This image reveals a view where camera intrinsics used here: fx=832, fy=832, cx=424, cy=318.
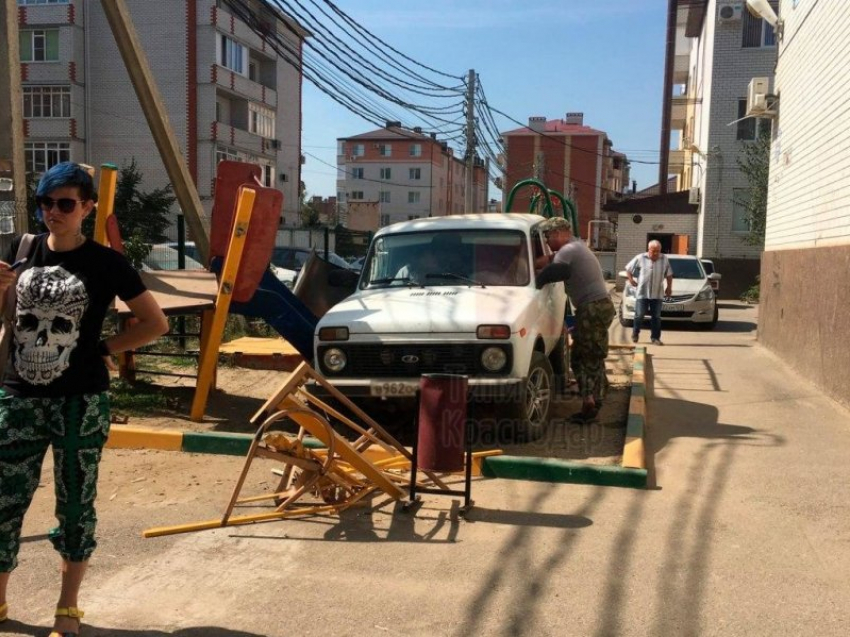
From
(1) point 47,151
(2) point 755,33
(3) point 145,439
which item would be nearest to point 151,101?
(3) point 145,439

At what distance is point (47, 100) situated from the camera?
42.7 metres

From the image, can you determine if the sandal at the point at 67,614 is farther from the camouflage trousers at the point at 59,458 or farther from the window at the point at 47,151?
the window at the point at 47,151

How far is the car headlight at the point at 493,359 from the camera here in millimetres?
6395

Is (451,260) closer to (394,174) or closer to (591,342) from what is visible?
(591,342)

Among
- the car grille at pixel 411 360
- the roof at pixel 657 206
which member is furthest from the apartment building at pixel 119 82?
the car grille at pixel 411 360

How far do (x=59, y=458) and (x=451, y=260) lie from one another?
4.90 metres

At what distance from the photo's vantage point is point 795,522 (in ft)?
16.3

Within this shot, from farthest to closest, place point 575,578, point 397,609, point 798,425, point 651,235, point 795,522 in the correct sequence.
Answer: point 651,235 < point 798,425 < point 795,522 < point 575,578 < point 397,609

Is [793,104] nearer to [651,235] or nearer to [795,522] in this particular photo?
[795,522]

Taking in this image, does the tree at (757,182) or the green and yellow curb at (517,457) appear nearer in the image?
the green and yellow curb at (517,457)

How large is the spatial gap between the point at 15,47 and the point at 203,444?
14.0 feet

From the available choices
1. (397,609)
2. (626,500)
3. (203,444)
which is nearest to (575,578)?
(397,609)

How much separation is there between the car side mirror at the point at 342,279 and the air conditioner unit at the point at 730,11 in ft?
89.3

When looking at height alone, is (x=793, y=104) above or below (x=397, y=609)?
above
